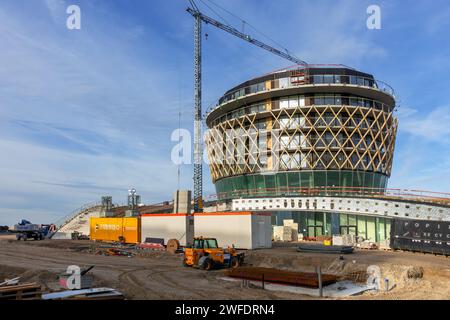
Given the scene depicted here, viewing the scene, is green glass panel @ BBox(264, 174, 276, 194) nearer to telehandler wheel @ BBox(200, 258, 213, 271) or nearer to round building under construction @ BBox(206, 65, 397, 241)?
round building under construction @ BBox(206, 65, 397, 241)

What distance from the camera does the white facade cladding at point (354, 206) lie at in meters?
46.1

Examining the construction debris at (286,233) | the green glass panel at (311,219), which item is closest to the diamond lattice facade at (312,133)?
the green glass panel at (311,219)

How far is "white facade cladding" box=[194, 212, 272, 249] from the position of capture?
37.7 meters

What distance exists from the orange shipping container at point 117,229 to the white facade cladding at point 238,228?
1056 cm

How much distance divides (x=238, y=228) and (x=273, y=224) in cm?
2060

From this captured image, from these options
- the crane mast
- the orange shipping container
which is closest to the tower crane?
the crane mast

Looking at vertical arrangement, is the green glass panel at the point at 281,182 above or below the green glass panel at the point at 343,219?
above

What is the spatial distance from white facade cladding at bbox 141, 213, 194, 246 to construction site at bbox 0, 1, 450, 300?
0.16m

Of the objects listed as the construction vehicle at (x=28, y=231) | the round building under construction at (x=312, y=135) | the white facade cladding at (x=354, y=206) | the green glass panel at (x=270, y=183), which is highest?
the round building under construction at (x=312, y=135)

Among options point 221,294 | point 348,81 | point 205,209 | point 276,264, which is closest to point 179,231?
point 276,264

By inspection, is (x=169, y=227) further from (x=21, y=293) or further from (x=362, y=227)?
(x=21, y=293)

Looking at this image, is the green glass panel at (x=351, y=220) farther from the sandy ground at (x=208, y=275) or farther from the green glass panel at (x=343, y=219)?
the sandy ground at (x=208, y=275)
